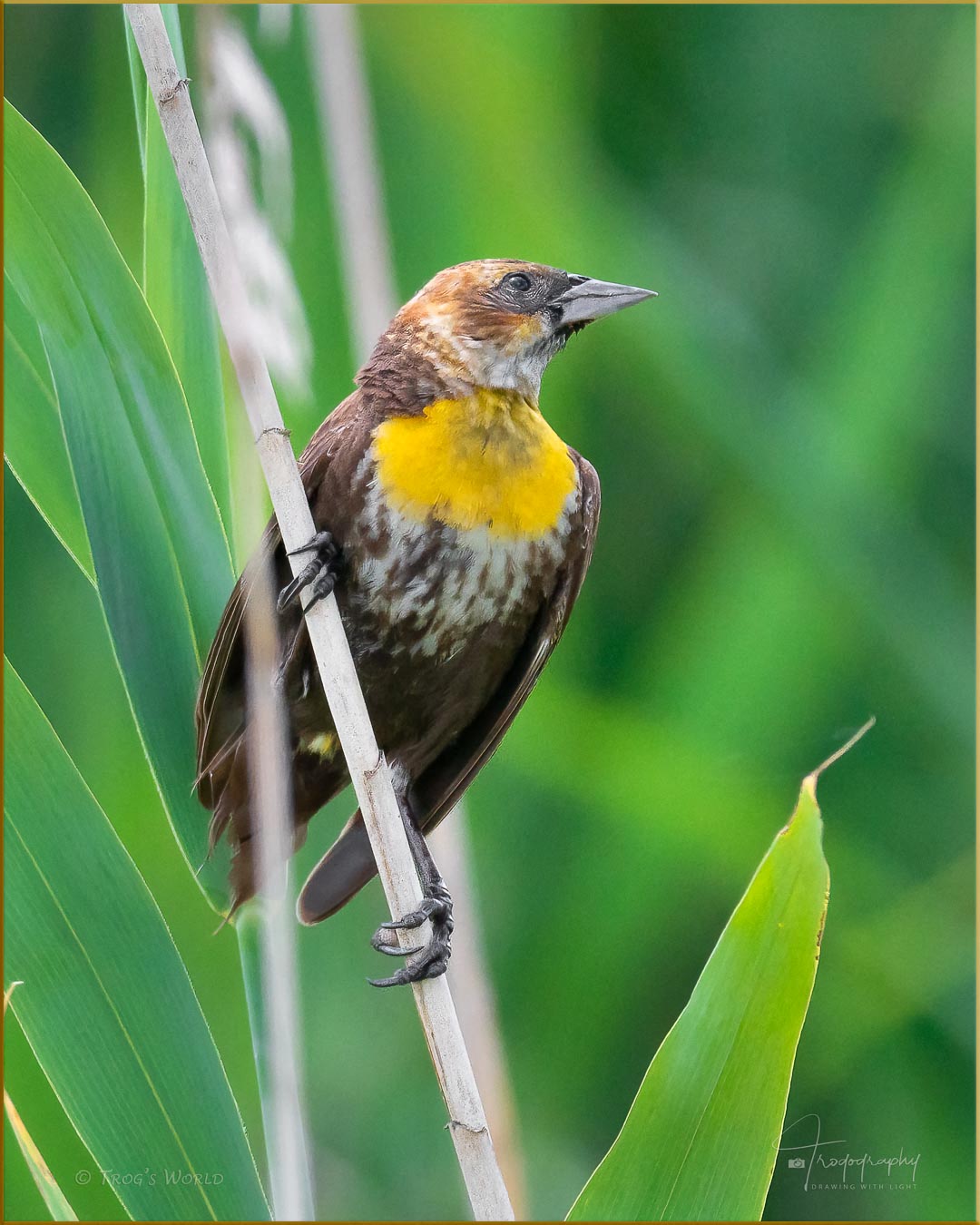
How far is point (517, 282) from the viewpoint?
1531 mm

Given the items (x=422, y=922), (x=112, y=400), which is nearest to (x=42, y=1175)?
(x=422, y=922)

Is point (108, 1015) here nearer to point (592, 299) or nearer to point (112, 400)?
point (112, 400)

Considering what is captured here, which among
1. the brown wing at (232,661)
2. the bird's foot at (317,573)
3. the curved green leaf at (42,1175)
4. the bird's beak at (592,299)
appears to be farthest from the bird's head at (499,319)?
the curved green leaf at (42,1175)

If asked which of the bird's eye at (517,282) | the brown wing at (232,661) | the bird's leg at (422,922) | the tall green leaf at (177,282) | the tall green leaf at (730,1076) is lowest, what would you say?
the bird's leg at (422,922)

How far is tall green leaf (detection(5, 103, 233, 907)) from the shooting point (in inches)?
42.0

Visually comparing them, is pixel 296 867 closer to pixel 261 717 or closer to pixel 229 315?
pixel 261 717

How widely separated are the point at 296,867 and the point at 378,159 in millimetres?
981

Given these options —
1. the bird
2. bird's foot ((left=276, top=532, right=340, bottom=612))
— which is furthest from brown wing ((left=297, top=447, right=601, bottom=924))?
bird's foot ((left=276, top=532, right=340, bottom=612))

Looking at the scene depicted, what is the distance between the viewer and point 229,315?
108 cm

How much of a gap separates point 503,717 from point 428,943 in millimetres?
333

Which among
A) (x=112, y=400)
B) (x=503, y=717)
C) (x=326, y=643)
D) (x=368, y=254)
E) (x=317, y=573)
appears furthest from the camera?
(x=503, y=717)

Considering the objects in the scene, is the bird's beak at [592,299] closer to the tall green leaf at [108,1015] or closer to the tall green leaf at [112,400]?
the tall green leaf at [112,400]

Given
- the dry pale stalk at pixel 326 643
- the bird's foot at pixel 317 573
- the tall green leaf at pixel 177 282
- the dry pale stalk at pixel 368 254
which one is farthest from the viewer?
the dry pale stalk at pixel 368 254

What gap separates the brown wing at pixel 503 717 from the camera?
5.04 feet
